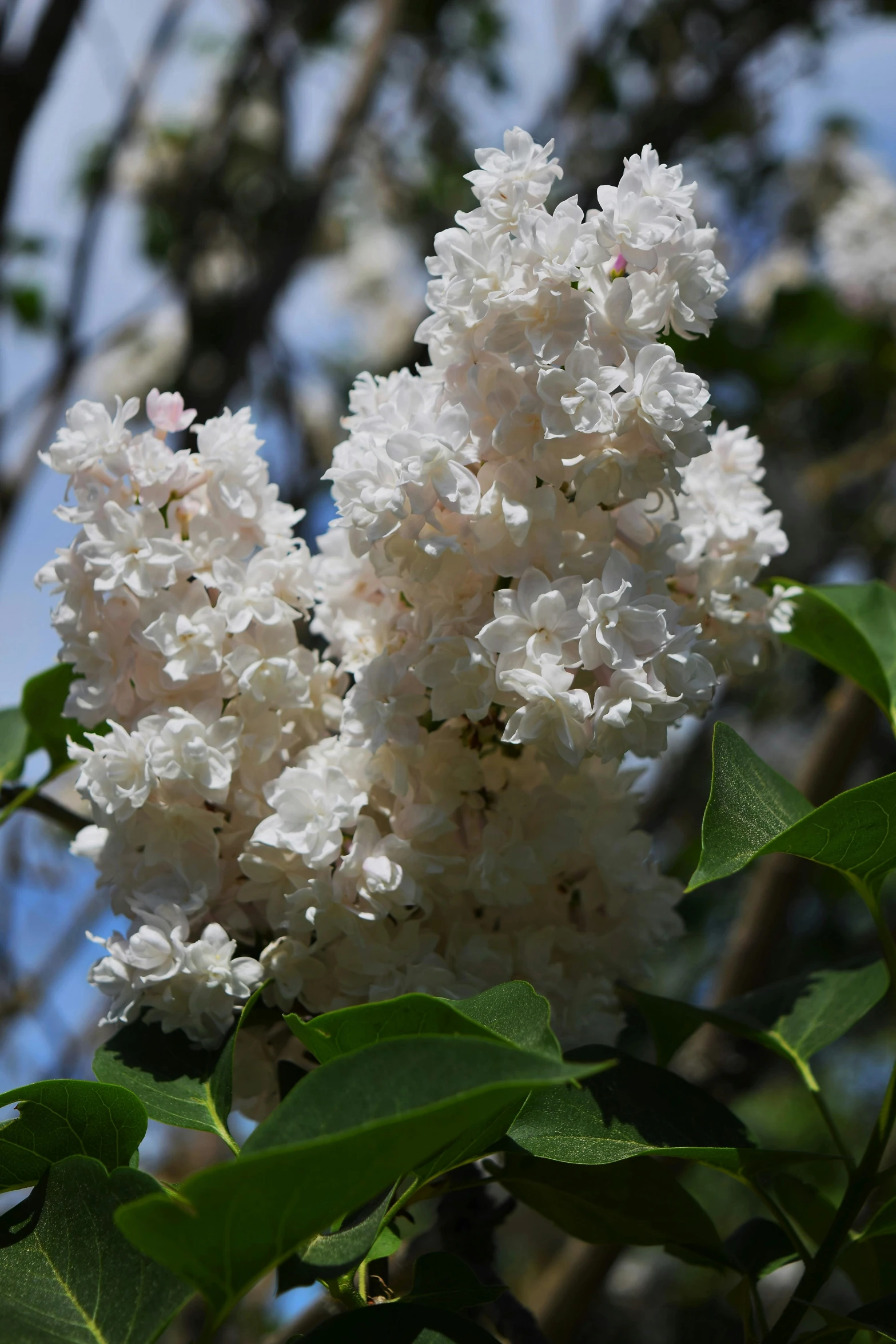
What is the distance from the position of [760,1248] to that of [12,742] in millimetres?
643

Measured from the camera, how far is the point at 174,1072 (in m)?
0.64

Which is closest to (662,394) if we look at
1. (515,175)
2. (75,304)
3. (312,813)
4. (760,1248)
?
(515,175)

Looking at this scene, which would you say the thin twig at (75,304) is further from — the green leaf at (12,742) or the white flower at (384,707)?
the white flower at (384,707)

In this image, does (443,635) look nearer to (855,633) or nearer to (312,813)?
(312,813)

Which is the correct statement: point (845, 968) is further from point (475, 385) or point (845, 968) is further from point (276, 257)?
point (276, 257)

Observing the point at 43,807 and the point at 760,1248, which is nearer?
the point at 760,1248

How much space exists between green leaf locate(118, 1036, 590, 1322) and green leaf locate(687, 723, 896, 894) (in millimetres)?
151

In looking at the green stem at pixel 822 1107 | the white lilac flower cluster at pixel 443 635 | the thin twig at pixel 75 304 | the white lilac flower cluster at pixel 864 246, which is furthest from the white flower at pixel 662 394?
the white lilac flower cluster at pixel 864 246

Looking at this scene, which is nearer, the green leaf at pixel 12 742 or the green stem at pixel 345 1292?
the green stem at pixel 345 1292

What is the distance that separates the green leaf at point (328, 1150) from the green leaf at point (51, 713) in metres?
0.46

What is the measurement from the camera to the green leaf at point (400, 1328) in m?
0.49

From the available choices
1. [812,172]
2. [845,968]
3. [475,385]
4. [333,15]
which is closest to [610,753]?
[475,385]

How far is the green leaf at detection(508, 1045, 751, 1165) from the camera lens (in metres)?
0.57

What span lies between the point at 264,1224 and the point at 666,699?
0.98 ft
